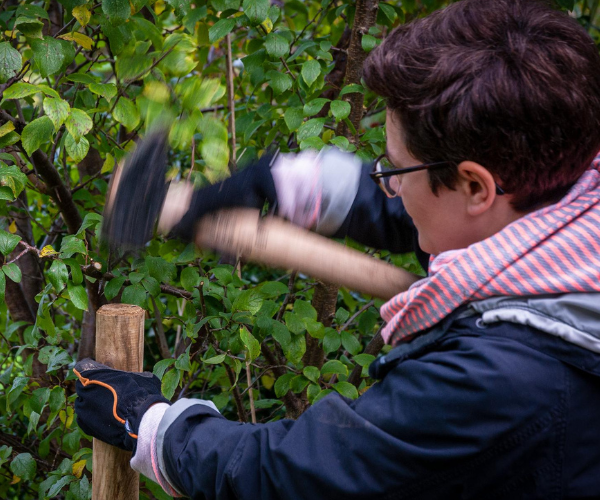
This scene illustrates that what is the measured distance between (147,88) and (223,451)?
0.99 metres

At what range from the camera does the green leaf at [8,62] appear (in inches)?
61.8

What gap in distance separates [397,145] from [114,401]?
786mm

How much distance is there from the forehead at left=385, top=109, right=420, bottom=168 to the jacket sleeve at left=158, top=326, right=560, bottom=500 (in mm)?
336

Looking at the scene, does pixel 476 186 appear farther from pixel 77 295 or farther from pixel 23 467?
pixel 23 467

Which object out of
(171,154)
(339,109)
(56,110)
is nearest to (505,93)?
(339,109)

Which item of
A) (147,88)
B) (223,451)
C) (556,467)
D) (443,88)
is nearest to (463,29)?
(443,88)

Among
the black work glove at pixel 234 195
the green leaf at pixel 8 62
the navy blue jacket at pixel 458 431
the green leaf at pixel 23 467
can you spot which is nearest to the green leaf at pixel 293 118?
the black work glove at pixel 234 195

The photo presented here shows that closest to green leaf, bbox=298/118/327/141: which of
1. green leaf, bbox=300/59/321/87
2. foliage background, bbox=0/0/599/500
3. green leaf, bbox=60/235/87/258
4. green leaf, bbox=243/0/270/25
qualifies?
foliage background, bbox=0/0/599/500

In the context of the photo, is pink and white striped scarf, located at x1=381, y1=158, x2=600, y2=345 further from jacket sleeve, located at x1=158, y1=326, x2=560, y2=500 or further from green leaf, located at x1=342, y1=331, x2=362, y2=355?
green leaf, located at x1=342, y1=331, x2=362, y2=355

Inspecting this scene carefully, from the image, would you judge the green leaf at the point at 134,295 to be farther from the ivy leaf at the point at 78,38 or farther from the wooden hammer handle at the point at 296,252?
the ivy leaf at the point at 78,38

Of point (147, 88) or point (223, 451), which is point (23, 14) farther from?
point (223, 451)

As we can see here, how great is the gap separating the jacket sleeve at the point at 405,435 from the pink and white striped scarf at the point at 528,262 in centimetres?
8

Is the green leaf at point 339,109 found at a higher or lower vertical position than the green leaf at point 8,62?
lower

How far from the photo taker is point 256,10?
1717 millimetres
